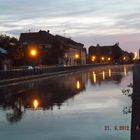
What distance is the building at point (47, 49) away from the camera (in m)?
93.8

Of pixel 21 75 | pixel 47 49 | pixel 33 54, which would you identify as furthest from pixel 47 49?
pixel 21 75

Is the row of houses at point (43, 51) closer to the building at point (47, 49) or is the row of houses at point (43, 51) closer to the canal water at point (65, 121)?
the building at point (47, 49)

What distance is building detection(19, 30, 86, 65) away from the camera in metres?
93.8

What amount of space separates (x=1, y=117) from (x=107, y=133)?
6.61 m

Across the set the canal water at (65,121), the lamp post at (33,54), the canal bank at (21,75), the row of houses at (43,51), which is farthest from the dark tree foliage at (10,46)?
the canal water at (65,121)

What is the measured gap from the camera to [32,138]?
14.1m

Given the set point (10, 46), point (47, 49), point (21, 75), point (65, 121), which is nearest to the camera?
point (65, 121)

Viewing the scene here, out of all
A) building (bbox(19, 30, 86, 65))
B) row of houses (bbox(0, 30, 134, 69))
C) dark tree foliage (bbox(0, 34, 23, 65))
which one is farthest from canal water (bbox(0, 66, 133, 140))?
building (bbox(19, 30, 86, 65))

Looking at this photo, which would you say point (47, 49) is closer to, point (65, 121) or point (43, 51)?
point (43, 51)

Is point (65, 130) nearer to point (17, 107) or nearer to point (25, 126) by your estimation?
point (25, 126)

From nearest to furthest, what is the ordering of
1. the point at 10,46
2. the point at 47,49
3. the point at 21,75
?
the point at 21,75, the point at 10,46, the point at 47,49

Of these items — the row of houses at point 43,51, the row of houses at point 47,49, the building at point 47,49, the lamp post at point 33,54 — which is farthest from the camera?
the row of houses at point 47,49

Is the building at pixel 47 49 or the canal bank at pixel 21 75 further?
the building at pixel 47 49

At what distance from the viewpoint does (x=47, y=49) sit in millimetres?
117375
